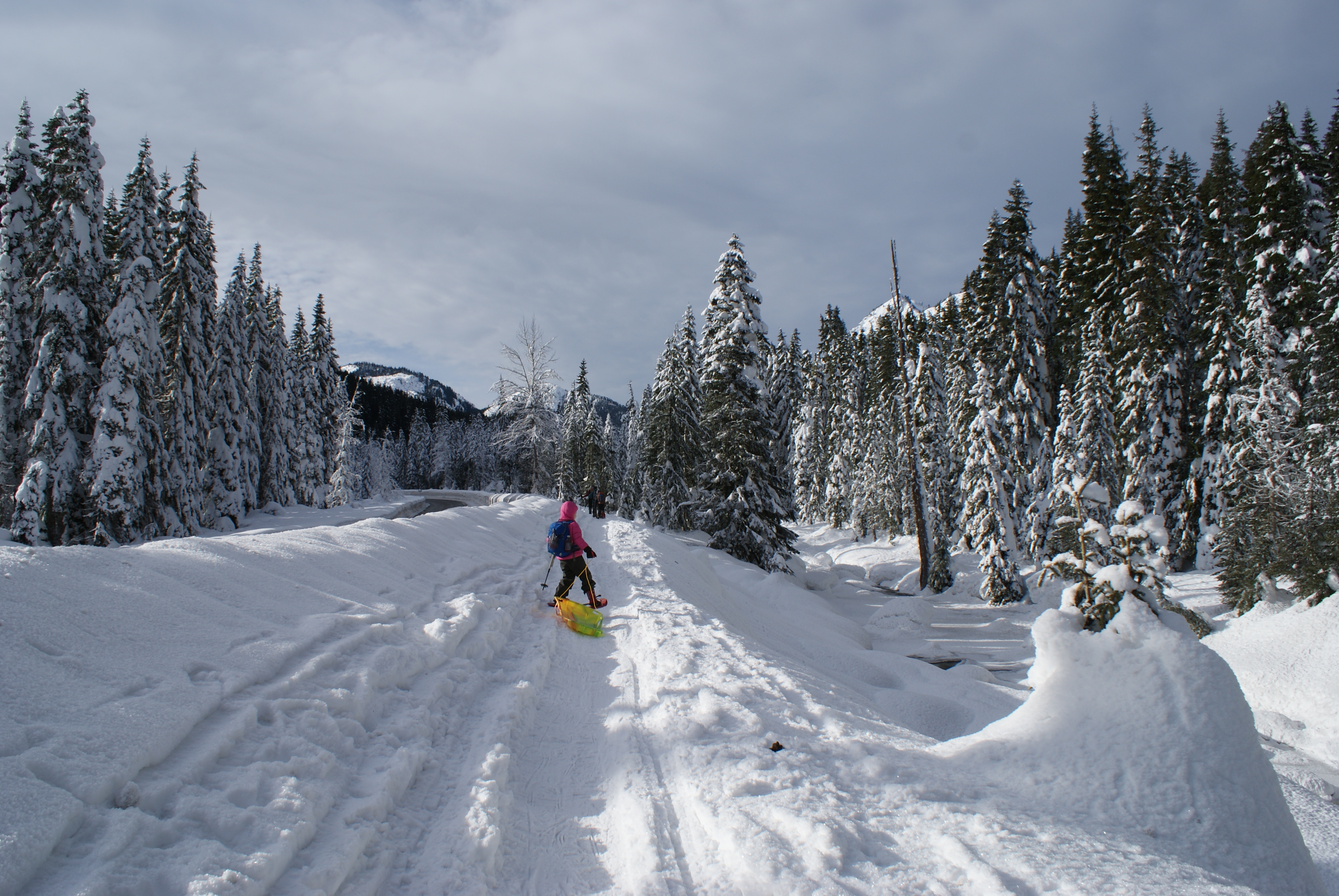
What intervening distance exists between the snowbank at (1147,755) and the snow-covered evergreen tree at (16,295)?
88.2 ft

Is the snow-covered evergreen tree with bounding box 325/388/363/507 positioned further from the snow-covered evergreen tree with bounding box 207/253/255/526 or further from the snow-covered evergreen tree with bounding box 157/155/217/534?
the snow-covered evergreen tree with bounding box 157/155/217/534

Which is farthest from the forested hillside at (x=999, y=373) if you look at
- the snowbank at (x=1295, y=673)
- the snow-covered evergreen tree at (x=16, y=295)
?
the snowbank at (x=1295, y=673)

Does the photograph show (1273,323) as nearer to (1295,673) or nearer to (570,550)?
(1295,673)

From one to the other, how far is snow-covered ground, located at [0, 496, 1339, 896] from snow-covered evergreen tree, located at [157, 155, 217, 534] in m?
22.0

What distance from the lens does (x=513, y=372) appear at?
3762 centimetres

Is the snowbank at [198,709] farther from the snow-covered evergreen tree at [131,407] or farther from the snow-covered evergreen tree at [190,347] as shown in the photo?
the snow-covered evergreen tree at [190,347]

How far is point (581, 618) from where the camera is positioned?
8062 millimetres

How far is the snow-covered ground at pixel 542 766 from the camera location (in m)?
2.83

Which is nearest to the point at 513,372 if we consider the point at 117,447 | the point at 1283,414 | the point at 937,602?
the point at 117,447

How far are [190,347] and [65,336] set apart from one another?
758 cm

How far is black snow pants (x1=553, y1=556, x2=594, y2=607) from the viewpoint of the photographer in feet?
29.6

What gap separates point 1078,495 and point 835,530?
37.3 metres

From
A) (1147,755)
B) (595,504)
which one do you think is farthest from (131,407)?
(1147,755)

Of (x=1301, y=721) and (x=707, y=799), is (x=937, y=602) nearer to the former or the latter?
(x=1301, y=721)
